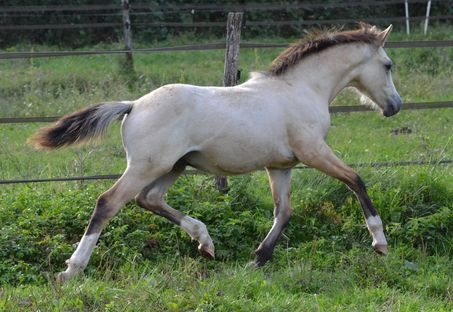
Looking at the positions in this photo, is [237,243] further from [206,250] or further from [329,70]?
[329,70]

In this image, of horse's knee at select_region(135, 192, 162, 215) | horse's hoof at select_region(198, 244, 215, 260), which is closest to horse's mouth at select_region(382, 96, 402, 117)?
horse's hoof at select_region(198, 244, 215, 260)

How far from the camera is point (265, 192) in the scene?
314 inches

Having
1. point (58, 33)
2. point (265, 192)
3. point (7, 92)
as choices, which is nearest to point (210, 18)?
point (58, 33)

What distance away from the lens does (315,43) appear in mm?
7242

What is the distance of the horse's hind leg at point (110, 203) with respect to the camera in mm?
6320

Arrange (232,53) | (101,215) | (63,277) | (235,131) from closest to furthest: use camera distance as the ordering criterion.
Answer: (63,277) → (101,215) → (235,131) → (232,53)

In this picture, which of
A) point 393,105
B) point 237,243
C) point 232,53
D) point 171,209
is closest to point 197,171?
point 237,243

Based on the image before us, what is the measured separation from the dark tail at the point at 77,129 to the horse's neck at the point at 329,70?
141 cm

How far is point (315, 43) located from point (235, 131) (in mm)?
1161

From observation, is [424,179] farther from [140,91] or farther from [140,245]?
[140,91]

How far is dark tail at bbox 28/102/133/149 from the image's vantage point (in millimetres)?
6633

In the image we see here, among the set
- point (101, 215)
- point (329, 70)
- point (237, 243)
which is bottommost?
point (237, 243)

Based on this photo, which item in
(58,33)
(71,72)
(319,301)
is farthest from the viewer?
(58,33)

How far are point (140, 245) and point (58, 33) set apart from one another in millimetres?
13760
